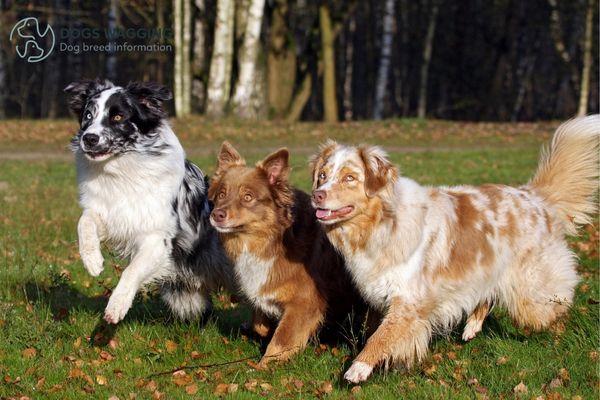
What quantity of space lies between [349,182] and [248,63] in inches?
901

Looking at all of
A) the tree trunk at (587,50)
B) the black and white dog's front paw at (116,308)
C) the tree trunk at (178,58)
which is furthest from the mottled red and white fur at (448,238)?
the tree trunk at (587,50)

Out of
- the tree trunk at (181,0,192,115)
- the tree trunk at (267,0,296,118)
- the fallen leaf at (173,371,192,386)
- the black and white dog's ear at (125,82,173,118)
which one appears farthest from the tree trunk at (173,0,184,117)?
the fallen leaf at (173,371,192,386)

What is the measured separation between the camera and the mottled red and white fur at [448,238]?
19.9 ft

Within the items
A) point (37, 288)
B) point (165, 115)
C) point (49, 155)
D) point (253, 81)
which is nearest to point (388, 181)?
point (165, 115)

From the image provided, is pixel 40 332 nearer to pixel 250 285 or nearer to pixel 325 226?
pixel 250 285

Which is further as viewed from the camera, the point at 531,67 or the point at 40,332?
the point at 531,67

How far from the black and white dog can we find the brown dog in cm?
40

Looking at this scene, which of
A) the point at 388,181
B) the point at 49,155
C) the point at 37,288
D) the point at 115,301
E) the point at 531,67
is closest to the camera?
the point at 388,181

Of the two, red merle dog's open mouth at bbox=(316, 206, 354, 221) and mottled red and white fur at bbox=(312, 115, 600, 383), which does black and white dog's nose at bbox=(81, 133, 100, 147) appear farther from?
red merle dog's open mouth at bbox=(316, 206, 354, 221)

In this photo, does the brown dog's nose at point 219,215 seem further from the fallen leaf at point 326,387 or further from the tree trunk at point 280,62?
the tree trunk at point 280,62

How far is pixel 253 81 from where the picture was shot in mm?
28953

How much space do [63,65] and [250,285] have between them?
160 feet

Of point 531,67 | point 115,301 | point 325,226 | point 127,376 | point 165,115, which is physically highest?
point 531,67

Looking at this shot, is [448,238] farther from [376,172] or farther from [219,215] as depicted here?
[219,215]
